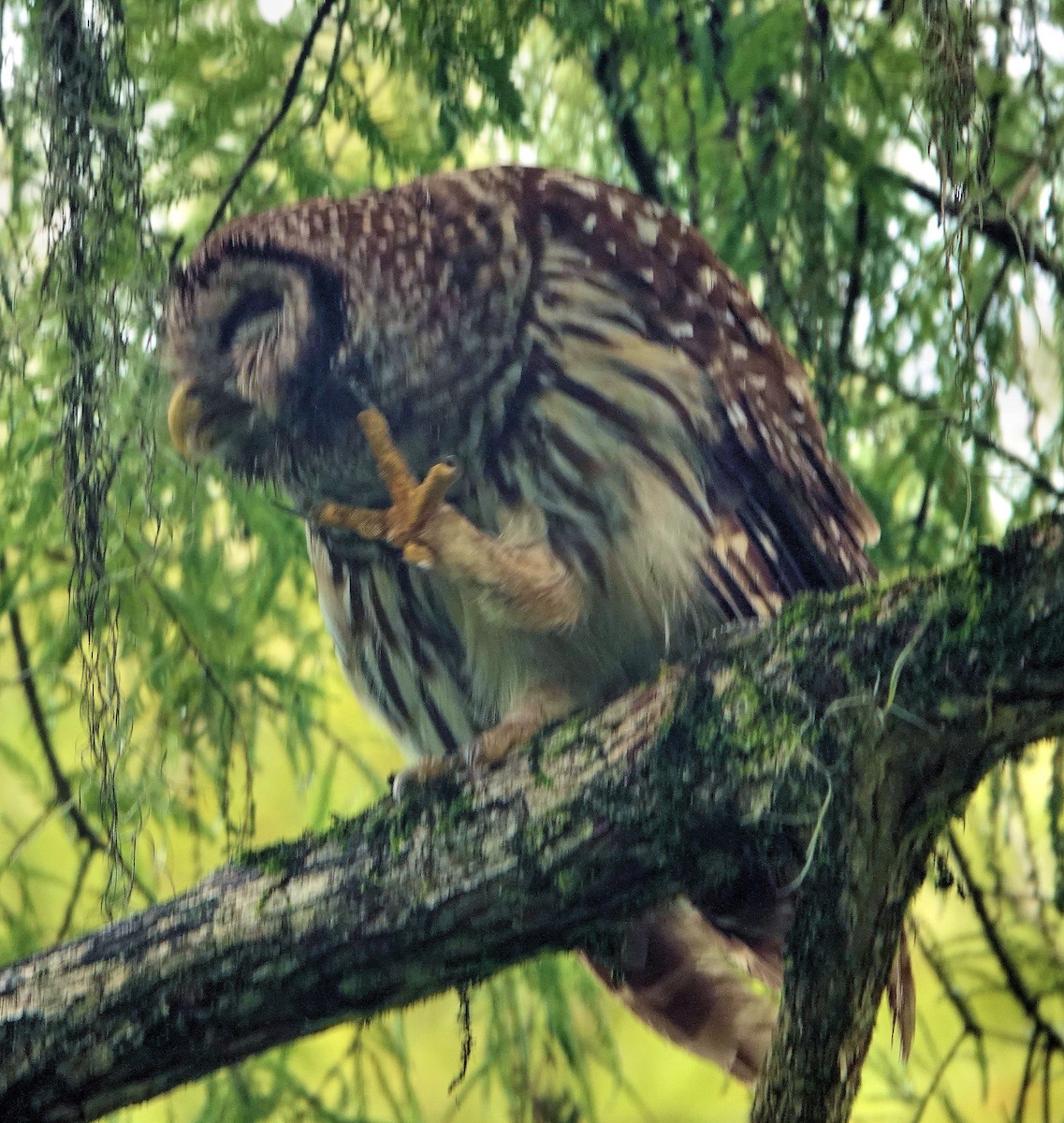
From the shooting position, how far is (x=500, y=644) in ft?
4.78

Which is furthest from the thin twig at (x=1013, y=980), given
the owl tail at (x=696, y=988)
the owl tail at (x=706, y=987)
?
the owl tail at (x=696, y=988)

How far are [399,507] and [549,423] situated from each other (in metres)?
0.20

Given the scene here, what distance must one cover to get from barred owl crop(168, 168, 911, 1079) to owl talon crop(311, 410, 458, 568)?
0.8 inches

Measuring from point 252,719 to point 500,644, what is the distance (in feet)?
1.48

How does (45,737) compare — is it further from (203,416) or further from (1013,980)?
(1013,980)

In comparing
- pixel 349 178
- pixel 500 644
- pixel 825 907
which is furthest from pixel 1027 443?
pixel 349 178

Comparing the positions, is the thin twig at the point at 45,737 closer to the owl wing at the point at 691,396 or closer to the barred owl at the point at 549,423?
the barred owl at the point at 549,423

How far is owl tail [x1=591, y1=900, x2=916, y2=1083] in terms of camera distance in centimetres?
138

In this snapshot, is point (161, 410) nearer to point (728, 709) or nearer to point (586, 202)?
point (586, 202)

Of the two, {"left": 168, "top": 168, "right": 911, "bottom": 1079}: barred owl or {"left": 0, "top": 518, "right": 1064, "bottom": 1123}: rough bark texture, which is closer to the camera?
{"left": 0, "top": 518, "right": 1064, "bottom": 1123}: rough bark texture

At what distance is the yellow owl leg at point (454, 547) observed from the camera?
49.6 inches

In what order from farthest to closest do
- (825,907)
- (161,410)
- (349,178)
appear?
(349,178) → (161,410) → (825,907)

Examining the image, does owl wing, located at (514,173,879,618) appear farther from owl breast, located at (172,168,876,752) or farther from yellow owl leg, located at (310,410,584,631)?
yellow owl leg, located at (310,410,584,631)

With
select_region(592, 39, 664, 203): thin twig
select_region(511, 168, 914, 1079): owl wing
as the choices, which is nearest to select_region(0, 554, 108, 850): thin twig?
select_region(511, 168, 914, 1079): owl wing
